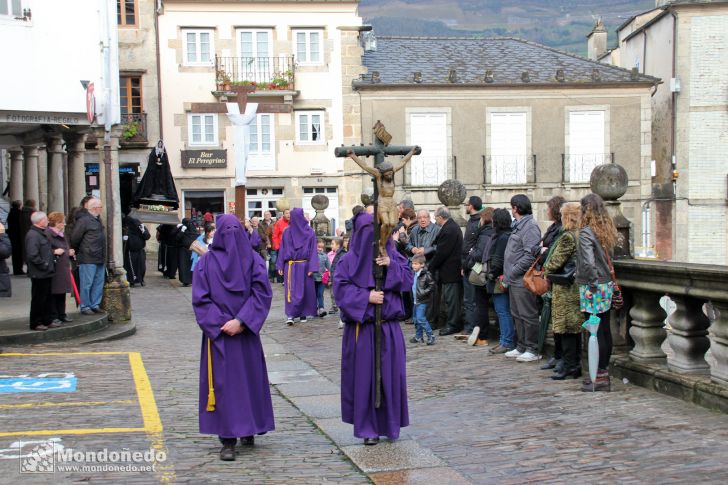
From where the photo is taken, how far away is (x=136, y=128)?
115ft

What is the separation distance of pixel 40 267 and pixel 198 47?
23640 millimetres

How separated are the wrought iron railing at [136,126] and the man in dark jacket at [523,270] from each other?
84.3ft

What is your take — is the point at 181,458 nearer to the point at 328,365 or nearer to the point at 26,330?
the point at 328,365

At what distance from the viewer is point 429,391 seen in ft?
33.4

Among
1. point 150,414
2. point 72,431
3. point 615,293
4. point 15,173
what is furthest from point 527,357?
point 15,173

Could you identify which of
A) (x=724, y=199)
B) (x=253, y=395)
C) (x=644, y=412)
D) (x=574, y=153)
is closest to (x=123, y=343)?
(x=253, y=395)

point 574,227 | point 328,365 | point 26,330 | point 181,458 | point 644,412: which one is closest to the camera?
point 181,458

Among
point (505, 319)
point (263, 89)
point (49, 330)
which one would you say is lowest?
point (49, 330)

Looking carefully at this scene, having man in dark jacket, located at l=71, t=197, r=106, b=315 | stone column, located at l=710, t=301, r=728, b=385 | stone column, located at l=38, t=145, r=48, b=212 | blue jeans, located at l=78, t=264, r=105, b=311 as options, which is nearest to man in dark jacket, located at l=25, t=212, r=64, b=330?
man in dark jacket, located at l=71, t=197, r=106, b=315

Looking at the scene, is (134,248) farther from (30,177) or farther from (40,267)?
(40,267)

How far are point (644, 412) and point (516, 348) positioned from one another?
3.56 metres

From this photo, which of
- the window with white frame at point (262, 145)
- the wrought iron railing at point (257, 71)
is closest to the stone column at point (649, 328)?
the wrought iron railing at point (257, 71)

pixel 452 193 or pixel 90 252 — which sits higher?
pixel 452 193

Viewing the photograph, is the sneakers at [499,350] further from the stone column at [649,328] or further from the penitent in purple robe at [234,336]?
the penitent in purple robe at [234,336]
